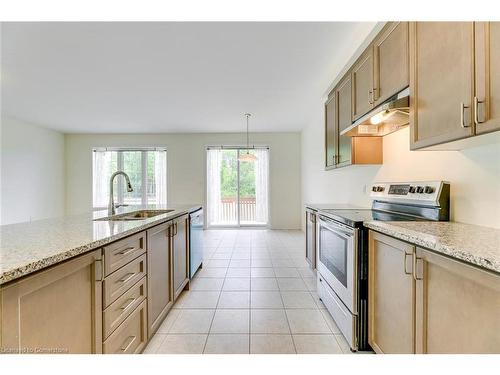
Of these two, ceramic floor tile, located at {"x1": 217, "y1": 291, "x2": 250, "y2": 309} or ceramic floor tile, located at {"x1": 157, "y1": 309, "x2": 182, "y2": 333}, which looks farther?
ceramic floor tile, located at {"x1": 217, "y1": 291, "x2": 250, "y2": 309}

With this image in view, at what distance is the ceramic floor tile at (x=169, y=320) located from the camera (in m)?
1.93

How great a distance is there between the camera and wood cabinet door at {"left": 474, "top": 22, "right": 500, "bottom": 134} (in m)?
0.96

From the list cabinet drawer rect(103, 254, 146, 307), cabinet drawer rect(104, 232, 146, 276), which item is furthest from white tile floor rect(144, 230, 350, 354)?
cabinet drawer rect(104, 232, 146, 276)

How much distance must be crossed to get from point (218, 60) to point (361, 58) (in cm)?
148

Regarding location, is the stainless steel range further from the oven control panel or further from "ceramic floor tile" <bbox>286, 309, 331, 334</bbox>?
"ceramic floor tile" <bbox>286, 309, 331, 334</bbox>

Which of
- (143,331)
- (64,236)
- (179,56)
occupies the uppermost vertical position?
(179,56)

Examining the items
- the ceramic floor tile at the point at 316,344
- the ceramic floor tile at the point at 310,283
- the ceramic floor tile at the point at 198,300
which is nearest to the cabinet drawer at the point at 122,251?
the ceramic floor tile at the point at 198,300

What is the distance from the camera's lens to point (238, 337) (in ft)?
5.98

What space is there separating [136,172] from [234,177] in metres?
2.63

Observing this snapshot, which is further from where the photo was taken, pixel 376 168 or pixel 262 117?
pixel 262 117

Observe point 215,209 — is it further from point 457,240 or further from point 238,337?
point 457,240

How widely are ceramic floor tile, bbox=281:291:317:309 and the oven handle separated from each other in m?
0.78

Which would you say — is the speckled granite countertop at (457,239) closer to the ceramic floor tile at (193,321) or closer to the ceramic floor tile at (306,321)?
the ceramic floor tile at (306,321)
